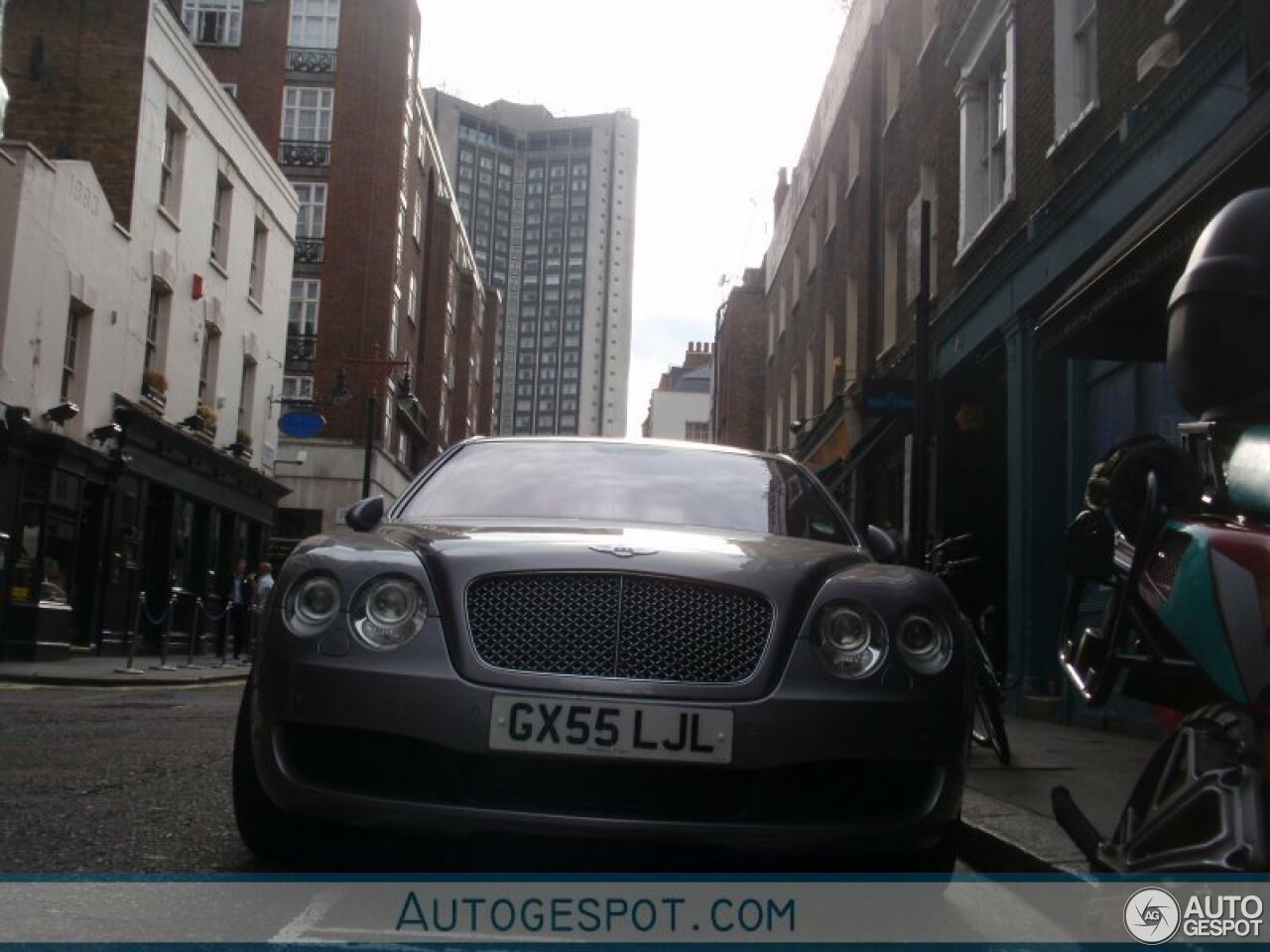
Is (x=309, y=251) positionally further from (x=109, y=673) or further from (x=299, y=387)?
(x=109, y=673)

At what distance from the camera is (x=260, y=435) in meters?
29.3

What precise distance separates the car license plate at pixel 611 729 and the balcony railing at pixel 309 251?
40.1 metres

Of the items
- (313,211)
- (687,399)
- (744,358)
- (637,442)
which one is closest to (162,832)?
(637,442)

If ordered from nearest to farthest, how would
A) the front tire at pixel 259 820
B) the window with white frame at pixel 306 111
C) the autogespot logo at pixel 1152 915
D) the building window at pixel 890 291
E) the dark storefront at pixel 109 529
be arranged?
the autogespot logo at pixel 1152 915
the front tire at pixel 259 820
the dark storefront at pixel 109 529
the building window at pixel 890 291
the window with white frame at pixel 306 111

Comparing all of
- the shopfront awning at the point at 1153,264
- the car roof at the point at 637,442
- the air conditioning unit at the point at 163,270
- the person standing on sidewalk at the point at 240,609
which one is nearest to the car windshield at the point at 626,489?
the car roof at the point at 637,442

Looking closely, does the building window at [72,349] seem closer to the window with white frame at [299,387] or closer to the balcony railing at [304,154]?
the window with white frame at [299,387]

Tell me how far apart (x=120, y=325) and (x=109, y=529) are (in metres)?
3.20

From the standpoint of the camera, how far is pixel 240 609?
23578 millimetres

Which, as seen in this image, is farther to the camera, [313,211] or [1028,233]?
[313,211]

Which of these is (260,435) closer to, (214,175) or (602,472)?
(214,175)

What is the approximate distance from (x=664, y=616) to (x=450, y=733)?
0.63m

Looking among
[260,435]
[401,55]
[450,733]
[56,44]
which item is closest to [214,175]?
[56,44]

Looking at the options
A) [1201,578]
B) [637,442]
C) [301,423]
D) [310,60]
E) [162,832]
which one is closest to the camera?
[1201,578]

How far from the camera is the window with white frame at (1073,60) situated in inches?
432
